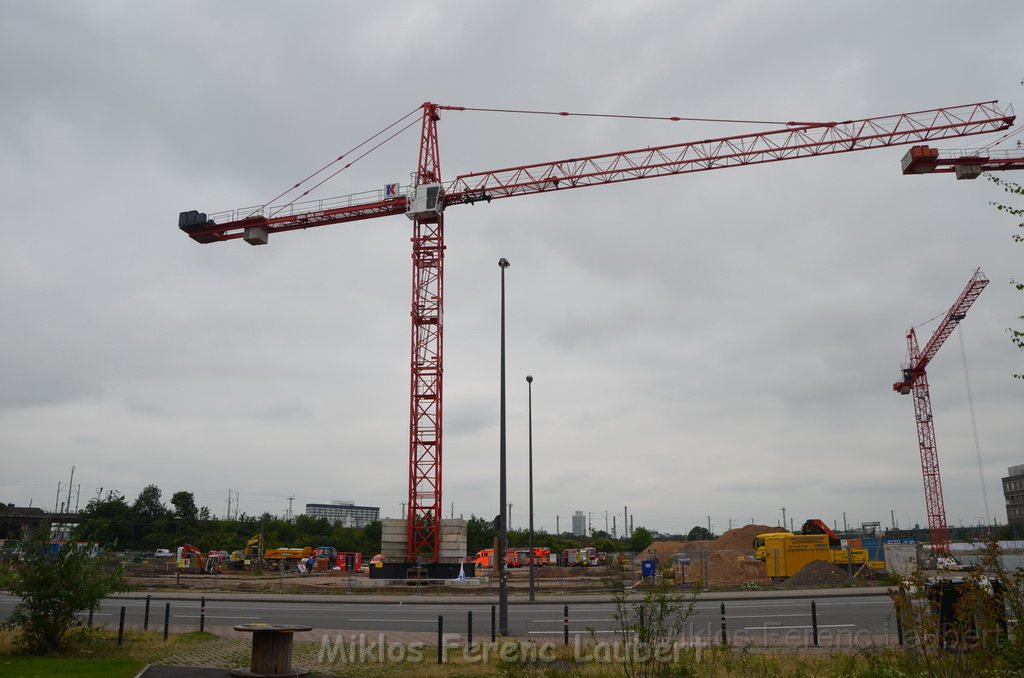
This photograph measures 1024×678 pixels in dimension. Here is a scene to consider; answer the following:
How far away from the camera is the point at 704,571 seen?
4119 cm

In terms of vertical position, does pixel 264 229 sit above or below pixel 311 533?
above

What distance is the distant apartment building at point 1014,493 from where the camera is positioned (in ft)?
407

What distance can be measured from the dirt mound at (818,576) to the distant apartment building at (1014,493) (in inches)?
4069

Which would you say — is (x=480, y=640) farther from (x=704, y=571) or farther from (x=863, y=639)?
(x=704, y=571)

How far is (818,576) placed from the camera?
3928cm

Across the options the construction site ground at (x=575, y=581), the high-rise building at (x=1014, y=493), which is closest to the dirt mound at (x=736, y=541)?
the construction site ground at (x=575, y=581)

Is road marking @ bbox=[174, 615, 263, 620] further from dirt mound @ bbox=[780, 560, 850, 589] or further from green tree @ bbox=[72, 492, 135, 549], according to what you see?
green tree @ bbox=[72, 492, 135, 549]

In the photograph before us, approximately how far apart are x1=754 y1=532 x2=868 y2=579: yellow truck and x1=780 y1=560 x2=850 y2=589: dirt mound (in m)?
2.29

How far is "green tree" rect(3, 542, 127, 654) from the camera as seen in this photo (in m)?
15.9

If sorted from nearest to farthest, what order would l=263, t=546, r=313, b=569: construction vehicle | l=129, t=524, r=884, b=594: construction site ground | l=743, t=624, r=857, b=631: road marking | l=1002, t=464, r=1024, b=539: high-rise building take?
1. l=743, t=624, r=857, b=631: road marking
2. l=129, t=524, r=884, b=594: construction site ground
3. l=263, t=546, r=313, b=569: construction vehicle
4. l=1002, t=464, r=1024, b=539: high-rise building

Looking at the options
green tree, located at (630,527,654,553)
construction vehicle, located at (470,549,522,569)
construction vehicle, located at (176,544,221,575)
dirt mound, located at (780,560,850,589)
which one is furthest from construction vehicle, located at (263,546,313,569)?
green tree, located at (630,527,654,553)

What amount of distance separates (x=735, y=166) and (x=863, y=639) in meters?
38.6

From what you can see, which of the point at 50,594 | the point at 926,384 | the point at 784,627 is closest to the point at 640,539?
the point at 926,384

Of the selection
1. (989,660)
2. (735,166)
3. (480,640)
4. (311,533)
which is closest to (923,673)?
(989,660)
